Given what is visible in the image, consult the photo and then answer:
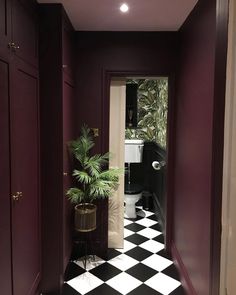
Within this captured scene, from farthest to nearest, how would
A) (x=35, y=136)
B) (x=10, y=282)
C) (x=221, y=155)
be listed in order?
(x=35, y=136), (x=10, y=282), (x=221, y=155)

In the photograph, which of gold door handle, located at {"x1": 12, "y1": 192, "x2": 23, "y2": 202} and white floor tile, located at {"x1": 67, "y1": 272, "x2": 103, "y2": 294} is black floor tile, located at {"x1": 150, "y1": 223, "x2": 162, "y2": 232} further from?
gold door handle, located at {"x1": 12, "y1": 192, "x2": 23, "y2": 202}

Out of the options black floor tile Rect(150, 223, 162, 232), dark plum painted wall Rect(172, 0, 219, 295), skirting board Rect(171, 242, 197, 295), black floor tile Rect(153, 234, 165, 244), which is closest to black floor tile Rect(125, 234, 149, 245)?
black floor tile Rect(153, 234, 165, 244)

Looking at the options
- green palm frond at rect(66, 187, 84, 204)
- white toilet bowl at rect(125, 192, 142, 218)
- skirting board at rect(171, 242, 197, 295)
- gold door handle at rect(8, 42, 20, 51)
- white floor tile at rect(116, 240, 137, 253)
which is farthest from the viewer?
white toilet bowl at rect(125, 192, 142, 218)

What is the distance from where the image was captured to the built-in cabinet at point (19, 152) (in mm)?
1565

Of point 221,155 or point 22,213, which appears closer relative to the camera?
point 221,155

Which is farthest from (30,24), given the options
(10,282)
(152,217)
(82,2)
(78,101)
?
(152,217)

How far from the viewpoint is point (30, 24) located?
6.75ft

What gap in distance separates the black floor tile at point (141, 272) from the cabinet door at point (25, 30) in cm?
213

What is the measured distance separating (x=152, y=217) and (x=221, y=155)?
378 cm

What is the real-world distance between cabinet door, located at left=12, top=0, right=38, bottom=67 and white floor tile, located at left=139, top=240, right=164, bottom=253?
93.2 inches

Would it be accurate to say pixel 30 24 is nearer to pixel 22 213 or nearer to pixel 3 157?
pixel 3 157

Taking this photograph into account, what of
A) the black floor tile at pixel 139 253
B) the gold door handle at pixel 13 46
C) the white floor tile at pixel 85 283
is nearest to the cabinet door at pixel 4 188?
the gold door handle at pixel 13 46

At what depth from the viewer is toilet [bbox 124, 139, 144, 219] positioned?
13.9 feet

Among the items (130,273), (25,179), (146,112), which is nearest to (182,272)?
(130,273)
